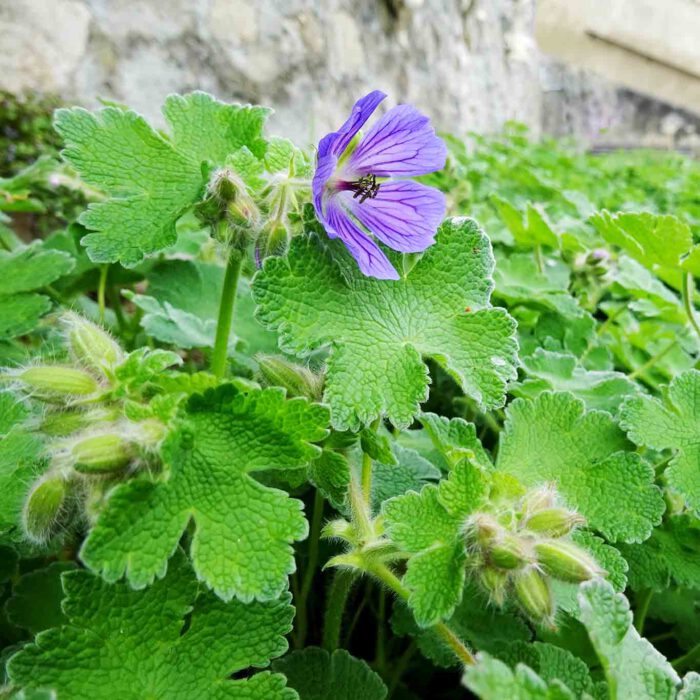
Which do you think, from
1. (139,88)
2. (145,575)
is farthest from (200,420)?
(139,88)

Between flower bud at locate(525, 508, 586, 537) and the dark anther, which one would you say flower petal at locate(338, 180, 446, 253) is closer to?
the dark anther

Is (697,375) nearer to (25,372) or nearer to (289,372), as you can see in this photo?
(289,372)

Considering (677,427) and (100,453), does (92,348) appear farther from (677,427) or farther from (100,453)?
(677,427)

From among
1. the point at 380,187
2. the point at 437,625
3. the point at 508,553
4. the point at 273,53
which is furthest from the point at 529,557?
the point at 273,53

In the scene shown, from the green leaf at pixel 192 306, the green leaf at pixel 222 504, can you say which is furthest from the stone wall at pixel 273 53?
the green leaf at pixel 222 504

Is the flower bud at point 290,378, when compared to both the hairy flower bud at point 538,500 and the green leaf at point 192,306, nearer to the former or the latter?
the hairy flower bud at point 538,500

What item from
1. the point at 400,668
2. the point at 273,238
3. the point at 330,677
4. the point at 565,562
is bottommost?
the point at 400,668
